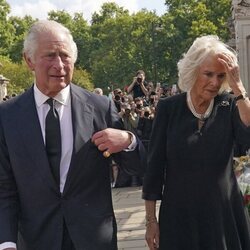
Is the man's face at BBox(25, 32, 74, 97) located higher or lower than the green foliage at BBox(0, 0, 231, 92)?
lower

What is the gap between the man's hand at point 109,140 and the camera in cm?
280

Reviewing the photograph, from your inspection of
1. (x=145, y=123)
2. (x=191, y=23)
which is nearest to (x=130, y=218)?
(x=145, y=123)

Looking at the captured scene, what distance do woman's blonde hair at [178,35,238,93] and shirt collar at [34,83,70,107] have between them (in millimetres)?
809

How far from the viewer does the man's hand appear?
2.80 m

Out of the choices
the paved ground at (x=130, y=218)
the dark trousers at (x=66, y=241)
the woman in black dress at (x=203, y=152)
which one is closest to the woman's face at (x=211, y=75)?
the woman in black dress at (x=203, y=152)

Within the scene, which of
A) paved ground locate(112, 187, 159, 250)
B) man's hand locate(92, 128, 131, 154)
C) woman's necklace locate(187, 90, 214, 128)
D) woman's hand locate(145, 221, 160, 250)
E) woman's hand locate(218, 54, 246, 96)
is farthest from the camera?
paved ground locate(112, 187, 159, 250)

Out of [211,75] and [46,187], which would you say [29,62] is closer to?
[46,187]

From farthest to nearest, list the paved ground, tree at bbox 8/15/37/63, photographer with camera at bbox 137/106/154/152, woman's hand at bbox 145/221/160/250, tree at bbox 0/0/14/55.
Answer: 1. tree at bbox 8/15/37/63
2. tree at bbox 0/0/14/55
3. photographer with camera at bbox 137/106/154/152
4. the paved ground
5. woman's hand at bbox 145/221/160/250

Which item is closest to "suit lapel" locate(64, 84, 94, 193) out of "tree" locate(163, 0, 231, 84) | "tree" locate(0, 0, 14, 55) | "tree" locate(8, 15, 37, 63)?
"tree" locate(163, 0, 231, 84)

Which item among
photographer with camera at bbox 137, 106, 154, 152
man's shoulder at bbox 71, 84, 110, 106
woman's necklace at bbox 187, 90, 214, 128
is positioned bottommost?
photographer with camera at bbox 137, 106, 154, 152

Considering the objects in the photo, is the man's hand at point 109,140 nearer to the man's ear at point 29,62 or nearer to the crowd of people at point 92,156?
the crowd of people at point 92,156

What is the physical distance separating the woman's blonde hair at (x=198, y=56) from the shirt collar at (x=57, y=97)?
809mm

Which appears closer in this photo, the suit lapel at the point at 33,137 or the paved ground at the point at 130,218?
the suit lapel at the point at 33,137

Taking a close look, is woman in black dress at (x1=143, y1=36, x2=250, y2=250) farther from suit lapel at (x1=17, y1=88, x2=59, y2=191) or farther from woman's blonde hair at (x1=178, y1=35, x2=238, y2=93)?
suit lapel at (x1=17, y1=88, x2=59, y2=191)
